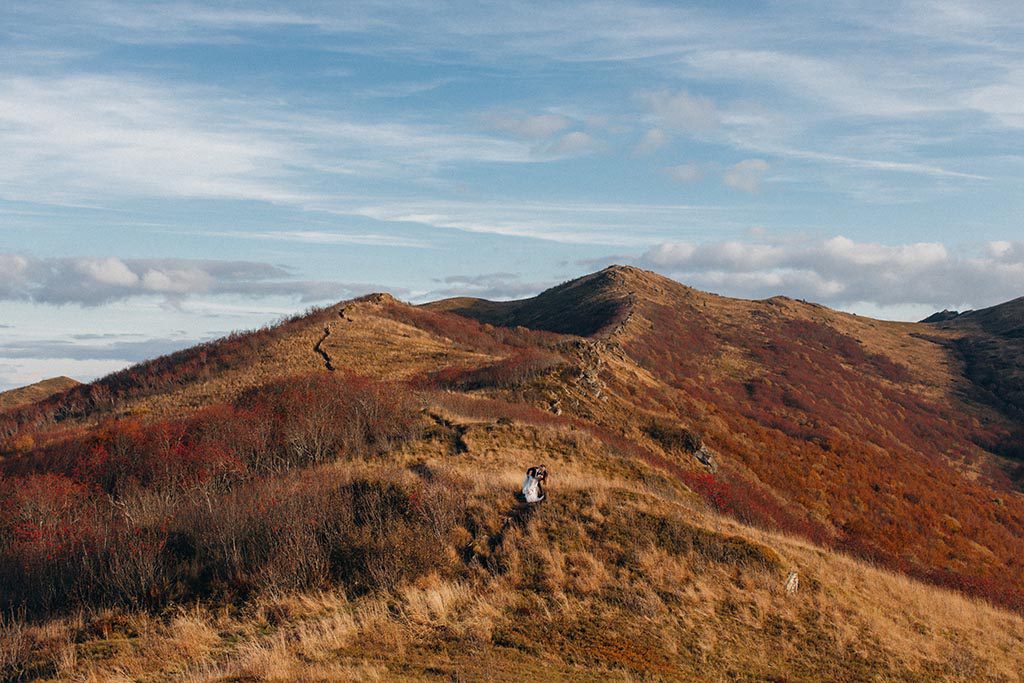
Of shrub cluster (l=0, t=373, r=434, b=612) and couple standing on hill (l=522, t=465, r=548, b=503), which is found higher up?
couple standing on hill (l=522, t=465, r=548, b=503)

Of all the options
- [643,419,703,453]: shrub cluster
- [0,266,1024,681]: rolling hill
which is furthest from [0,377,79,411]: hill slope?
[643,419,703,453]: shrub cluster

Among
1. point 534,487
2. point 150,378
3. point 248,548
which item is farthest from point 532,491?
point 150,378

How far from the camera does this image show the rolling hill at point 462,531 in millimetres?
12406

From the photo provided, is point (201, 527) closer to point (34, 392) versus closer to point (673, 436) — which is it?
point (673, 436)

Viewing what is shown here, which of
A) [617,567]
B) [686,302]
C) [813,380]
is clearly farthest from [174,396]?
[686,302]

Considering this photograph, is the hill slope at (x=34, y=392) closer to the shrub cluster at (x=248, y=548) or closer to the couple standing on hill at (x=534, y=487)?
the shrub cluster at (x=248, y=548)

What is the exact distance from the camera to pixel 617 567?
15984 millimetres

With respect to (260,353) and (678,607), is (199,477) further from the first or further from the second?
(260,353)

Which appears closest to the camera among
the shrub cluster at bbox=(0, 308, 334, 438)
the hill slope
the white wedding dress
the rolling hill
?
the rolling hill

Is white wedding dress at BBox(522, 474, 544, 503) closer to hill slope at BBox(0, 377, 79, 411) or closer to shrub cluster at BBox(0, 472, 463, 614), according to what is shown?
shrub cluster at BBox(0, 472, 463, 614)

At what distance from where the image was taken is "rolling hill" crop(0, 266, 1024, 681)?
12406 mm

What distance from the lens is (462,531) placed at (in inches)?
656

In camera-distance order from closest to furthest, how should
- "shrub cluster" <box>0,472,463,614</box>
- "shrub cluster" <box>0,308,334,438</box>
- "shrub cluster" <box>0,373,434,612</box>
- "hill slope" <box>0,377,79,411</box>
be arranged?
"shrub cluster" <box>0,472,463,614</box>, "shrub cluster" <box>0,373,434,612</box>, "shrub cluster" <box>0,308,334,438</box>, "hill slope" <box>0,377,79,411</box>

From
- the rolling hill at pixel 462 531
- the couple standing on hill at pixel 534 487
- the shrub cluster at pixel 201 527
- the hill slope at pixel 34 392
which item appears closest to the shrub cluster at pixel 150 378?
the rolling hill at pixel 462 531
